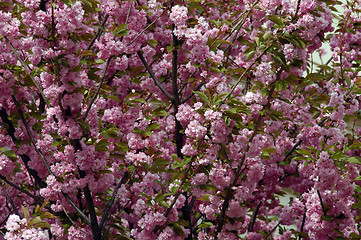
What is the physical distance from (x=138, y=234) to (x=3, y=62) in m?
1.62

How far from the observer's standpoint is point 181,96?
363 cm

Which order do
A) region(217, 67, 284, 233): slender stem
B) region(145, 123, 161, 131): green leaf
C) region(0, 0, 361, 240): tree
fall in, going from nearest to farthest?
1. region(0, 0, 361, 240): tree
2. region(217, 67, 284, 233): slender stem
3. region(145, 123, 161, 131): green leaf

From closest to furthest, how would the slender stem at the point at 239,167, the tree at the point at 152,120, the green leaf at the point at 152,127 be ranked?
the tree at the point at 152,120 → the slender stem at the point at 239,167 → the green leaf at the point at 152,127

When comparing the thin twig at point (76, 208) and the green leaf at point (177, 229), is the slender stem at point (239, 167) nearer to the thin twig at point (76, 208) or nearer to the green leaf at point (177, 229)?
the green leaf at point (177, 229)

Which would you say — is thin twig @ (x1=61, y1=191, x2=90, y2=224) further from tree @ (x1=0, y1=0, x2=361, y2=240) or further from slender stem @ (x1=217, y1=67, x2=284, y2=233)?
slender stem @ (x1=217, y1=67, x2=284, y2=233)

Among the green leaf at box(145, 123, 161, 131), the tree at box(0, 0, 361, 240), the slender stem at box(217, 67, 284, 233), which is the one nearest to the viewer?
the tree at box(0, 0, 361, 240)

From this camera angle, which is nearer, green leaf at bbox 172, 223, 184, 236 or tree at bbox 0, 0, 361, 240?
tree at bbox 0, 0, 361, 240

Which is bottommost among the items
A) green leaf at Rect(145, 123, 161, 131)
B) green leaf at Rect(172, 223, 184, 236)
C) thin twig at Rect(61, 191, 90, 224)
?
green leaf at Rect(172, 223, 184, 236)

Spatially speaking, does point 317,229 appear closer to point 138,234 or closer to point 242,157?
point 242,157

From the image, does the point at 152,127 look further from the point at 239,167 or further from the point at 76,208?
the point at 76,208

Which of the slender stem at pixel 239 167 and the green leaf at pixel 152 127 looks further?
the green leaf at pixel 152 127

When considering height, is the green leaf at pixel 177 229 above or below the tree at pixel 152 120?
below

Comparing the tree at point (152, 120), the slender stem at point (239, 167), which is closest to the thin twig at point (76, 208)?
the tree at point (152, 120)

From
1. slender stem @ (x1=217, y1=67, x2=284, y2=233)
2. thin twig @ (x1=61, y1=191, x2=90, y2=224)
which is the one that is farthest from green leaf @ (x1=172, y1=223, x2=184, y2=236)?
thin twig @ (x1=61, y1=191, x2=90, y2=224)
